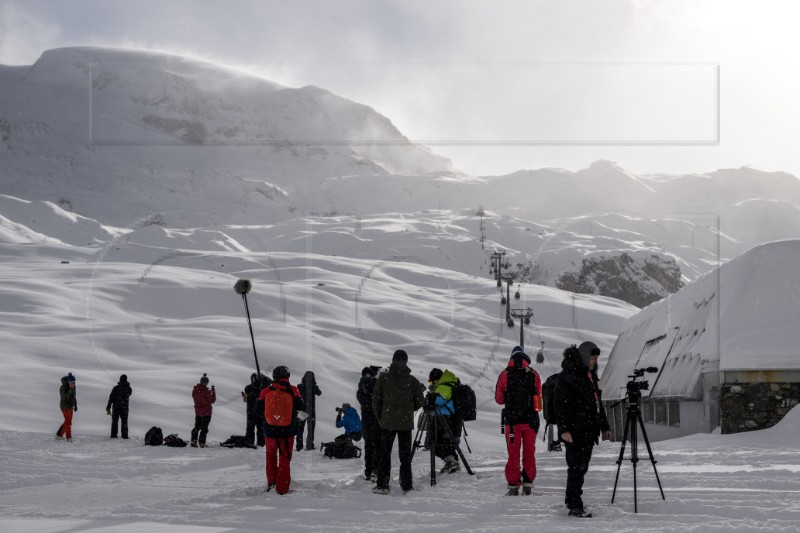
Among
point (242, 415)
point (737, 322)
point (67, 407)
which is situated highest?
point (737, 322)

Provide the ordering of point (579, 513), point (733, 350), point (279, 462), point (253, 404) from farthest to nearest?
1. point (253, 404)
2. point (733, 350)
3. point (279, 462)
4. point (579, 513)

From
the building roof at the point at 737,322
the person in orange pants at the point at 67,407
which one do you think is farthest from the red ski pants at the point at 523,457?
the person in orange pants at the point at 67,407

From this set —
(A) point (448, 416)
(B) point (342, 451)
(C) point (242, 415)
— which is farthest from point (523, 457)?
(C) point (242, 415)

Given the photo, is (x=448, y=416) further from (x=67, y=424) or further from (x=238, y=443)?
(x=67, y=424)

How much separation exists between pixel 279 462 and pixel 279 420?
512mm

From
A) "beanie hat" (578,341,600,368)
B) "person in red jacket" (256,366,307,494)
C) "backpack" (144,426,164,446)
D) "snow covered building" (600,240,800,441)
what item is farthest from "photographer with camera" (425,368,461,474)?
"backpack" (144,426,164,446)

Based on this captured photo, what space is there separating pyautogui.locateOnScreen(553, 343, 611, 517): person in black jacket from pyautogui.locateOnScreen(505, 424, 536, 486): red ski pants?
4.39ft

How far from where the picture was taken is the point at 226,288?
55000 mm

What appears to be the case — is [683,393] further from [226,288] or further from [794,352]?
[226,288]

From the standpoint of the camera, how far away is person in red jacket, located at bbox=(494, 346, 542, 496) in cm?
930

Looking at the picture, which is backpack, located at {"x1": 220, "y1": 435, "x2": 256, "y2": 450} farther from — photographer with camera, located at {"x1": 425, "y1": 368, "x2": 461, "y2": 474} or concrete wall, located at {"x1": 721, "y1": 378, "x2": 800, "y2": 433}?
concrete wall, located at {"x1": 721, "y1": 378, "x2": 800, "y2": 433}

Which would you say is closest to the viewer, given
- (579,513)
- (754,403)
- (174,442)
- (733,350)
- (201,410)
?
(579,513)

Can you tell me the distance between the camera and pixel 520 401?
942cm

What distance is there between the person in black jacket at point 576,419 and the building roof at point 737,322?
7941 mm
